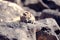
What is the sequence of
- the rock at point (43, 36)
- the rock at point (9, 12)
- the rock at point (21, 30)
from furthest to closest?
the rock at point (9, 12) < the rock at point (43, 36) < the rock at point (21, 30)

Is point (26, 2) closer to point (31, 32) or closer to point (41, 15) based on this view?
point (41, 15)

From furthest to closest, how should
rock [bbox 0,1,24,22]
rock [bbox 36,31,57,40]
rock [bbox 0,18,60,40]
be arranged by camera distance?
rock [bbox 0,1,24,22]
rock [bbox 36,31,57,40]
rock [bbox 0,18,60,40]

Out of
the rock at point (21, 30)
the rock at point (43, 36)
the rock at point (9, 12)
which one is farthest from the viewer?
the rock at point (9, 12)

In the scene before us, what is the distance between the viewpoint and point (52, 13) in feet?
11.2

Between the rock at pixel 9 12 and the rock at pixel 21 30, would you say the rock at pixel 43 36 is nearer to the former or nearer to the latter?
the rock at pixel 21 30

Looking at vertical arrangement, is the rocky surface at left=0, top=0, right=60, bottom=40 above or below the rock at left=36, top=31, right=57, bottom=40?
above

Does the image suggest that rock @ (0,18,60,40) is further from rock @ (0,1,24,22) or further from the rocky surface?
rock @ (0,1,24,22)

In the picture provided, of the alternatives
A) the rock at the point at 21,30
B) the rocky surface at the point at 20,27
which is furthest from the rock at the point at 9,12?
the rock at the point at 21,30

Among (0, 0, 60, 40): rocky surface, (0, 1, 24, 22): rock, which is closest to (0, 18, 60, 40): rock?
(0, 0, 60, 40): rocky surface

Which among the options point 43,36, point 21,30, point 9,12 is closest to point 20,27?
point 21,30

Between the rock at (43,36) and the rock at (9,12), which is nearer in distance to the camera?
the rock at (43,36)

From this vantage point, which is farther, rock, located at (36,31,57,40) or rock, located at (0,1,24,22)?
rock, located at (0,1,24,22)

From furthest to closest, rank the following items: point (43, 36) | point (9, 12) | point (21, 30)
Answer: point (9, 12) < point (43, 36) < point (21, 30)

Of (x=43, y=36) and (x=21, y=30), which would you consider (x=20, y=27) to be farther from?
(x=43, y=36)
